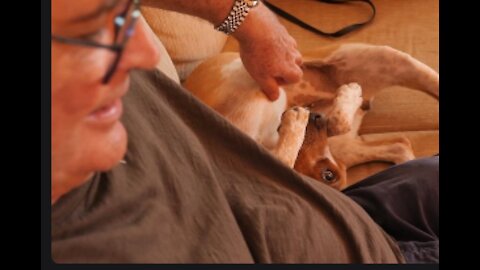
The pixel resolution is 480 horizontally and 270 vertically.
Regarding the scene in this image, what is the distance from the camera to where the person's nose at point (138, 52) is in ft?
1.34

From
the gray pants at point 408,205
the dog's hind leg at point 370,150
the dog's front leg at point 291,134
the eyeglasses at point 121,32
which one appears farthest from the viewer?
the dog's hind leg at point 370,150

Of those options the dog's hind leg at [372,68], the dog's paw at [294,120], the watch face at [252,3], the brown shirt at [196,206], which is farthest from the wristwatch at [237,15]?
the dog's hind leg at [372,68]

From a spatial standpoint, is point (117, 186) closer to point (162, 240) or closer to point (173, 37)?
point (162, 240)

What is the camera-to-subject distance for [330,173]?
1.25 meters

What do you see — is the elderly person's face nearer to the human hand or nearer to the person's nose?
the person's nose

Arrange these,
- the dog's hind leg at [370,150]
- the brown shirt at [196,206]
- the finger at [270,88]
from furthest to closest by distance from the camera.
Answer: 1. the dog's hind leg at [370,150]
2. the finger at [270,88]
3. the brown shirt at [196,206]

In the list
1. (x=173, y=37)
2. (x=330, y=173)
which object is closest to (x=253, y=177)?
(x=330, y=173)

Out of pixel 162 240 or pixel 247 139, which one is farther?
pixel 247 139

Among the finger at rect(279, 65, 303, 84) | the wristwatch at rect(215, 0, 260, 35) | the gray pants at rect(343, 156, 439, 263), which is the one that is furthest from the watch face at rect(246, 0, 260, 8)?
the gray pants at rect(343, 156, 439, 263)

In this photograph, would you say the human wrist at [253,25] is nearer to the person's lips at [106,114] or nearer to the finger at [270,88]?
the finger at [270,88]

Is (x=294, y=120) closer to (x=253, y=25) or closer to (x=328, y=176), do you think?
(x=328, y=176)

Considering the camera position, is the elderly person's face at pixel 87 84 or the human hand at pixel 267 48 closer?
the elderly person's face at pixel 87 84

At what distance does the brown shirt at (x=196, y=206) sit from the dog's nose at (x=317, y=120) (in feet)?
1.72
